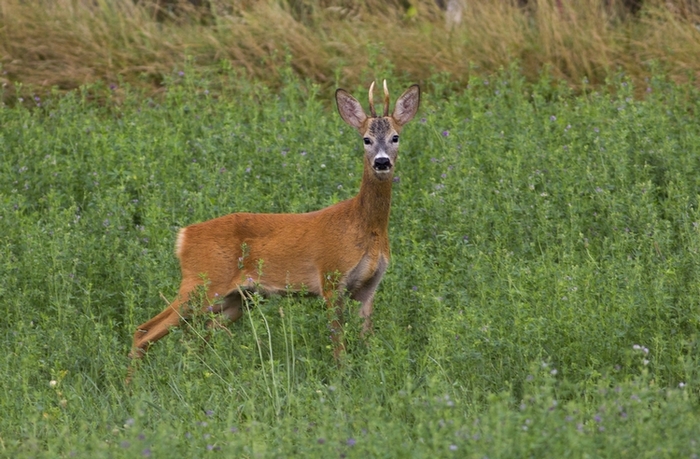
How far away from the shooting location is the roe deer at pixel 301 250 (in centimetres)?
670

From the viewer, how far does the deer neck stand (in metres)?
6.77

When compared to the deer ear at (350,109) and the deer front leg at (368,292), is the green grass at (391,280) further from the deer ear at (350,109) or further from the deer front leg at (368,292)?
the deer ear at (350,109)

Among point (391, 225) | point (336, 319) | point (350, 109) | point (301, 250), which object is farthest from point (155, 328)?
point (391, 225)

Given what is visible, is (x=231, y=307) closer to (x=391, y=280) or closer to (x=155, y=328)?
(x=155, y=328)

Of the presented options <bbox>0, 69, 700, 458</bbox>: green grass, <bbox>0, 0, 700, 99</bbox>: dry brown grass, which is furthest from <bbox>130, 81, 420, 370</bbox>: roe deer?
<bbox>0, 0, 700, 99</bbox>: dry brown grass

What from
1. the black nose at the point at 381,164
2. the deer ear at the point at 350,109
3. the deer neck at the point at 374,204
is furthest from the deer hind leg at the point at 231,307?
the deer ear at the point at 350,109

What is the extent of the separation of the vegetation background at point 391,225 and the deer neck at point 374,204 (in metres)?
0.33

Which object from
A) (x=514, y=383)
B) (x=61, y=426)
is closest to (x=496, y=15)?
(x=514, y=383)

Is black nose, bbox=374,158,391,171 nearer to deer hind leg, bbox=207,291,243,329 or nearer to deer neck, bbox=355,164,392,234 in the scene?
deer neck, bbox=355,164,392,234

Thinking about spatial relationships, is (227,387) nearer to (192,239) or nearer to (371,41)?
(192,239)

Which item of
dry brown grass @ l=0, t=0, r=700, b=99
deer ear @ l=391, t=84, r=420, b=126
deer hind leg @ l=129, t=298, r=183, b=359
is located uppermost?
deer ear @ l=391, t=84, r=420, b=126

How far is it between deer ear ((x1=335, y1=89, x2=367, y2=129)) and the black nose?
1.77ft

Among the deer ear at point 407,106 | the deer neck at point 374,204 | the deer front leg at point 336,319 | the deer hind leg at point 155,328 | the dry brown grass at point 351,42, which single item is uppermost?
the deer ear at point 407,106

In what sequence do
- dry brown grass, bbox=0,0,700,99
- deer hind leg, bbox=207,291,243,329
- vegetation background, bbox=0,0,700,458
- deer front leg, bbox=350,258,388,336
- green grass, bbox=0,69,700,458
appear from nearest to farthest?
green grass, bbox=0,69,700,458
vegetation background, bbox=0,0,700,458
deer front leg, bbox=350,258,388,336
deer hind leg, bbox=207,291,243,329
dry brown grass, bbox=0,0,700,99
